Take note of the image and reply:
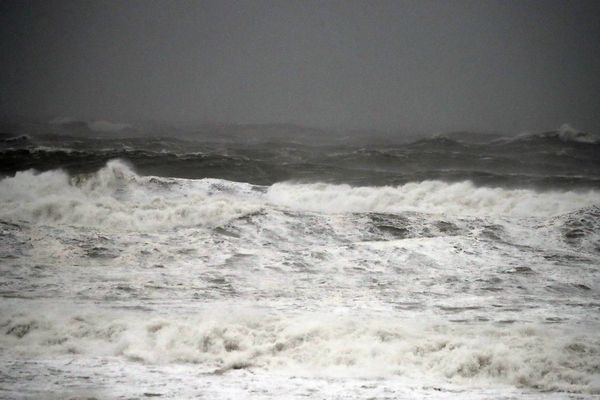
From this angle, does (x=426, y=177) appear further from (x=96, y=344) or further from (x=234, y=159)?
(x=96, y=344)

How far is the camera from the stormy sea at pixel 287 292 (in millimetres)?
5352

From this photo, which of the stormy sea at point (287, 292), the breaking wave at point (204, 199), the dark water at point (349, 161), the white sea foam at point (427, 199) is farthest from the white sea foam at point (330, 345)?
the dark water at point (349, 161)

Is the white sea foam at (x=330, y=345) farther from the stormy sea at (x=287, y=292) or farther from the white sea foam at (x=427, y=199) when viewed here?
the white sea foam at (x=427, y=199)

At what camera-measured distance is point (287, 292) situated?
324 inches

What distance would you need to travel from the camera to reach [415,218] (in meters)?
13.4

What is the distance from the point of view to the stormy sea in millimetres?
5352

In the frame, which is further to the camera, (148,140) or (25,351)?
(148,140)

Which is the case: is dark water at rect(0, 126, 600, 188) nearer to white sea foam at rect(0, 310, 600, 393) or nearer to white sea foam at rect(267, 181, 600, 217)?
white sea foam at rect(267, 181, 600, 217)

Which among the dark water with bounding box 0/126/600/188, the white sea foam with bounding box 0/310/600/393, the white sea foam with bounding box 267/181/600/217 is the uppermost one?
the dark water with bounding box 0/126/600/188

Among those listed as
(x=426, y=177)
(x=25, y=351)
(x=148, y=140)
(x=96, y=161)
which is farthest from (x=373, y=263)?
(x=148, y=140)

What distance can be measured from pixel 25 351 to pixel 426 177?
1816 cm

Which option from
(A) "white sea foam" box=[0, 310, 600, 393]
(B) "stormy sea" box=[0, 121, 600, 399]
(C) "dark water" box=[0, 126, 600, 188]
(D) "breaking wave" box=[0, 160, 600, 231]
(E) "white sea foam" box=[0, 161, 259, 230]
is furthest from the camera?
(C) "dark water" box=[0, 126, 600, 188]

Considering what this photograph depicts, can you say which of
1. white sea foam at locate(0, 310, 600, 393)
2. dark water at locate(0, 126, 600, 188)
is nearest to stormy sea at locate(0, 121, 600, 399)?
white sea foam at locate(0, 310, 600, 393)

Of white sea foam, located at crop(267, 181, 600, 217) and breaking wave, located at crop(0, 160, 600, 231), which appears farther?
white sea foam, located at crop(267, 181, 600, 217)
